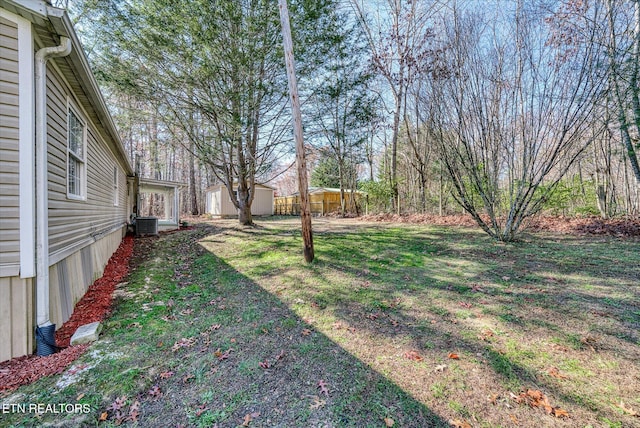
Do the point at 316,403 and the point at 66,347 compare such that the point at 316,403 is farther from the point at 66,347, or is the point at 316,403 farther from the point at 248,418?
the point at 66,347

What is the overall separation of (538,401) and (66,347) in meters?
4.25

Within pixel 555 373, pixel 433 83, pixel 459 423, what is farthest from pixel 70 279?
pixel 433 83

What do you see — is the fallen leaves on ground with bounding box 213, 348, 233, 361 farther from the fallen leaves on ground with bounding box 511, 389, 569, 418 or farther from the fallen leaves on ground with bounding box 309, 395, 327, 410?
the fallen leaves on ground with bounding box 511, 389, 569, 418

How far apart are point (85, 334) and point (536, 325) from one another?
489 centimetres

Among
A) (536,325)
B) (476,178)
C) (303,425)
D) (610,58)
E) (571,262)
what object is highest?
(610,58)

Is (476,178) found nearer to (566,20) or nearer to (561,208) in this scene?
(566,20)

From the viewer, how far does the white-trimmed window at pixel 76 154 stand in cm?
409

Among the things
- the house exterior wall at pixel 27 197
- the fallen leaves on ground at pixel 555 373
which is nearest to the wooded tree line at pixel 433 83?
the fallen leaves on ground at pixel 555 373

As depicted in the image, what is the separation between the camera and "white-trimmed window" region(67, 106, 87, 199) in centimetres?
409

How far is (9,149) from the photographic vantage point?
2.60 metres

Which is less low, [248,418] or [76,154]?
[76,154]

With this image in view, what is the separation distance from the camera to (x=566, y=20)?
559cm

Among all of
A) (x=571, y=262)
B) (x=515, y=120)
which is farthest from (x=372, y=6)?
(x=571, y=262)

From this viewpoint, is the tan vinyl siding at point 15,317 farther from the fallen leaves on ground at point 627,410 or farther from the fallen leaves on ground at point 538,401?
the fallen leaves on ground at point 627,410
